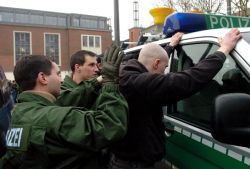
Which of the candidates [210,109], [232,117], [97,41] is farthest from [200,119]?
[97,41]

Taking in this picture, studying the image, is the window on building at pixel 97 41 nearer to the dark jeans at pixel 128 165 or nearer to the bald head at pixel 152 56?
the dark jeans at pixel 128 165

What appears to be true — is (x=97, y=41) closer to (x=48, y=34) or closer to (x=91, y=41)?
(x=91, y=41)

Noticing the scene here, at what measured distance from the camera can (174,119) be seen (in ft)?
8.93

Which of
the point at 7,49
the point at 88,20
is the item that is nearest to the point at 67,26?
the point at 88,20

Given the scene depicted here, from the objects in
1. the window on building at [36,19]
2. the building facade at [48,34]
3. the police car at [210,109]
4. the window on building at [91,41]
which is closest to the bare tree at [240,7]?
the police car at [210,109]

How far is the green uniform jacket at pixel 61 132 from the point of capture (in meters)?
1.81

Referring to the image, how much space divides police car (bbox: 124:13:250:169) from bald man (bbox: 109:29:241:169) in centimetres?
14

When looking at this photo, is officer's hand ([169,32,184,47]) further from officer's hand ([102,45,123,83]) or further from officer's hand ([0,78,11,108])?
officer's hand ([0,78,11,108])

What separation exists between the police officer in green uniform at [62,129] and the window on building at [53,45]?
171ft

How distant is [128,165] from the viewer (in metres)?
2.44

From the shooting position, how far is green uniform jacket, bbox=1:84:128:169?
5.93 ft

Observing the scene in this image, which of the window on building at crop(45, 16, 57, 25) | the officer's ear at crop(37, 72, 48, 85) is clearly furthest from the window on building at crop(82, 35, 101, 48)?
the officer's ear at crop(37, 72, 48, 85)

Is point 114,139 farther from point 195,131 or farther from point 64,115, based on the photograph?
point 195,131

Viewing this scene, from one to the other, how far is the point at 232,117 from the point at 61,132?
0.80 m
